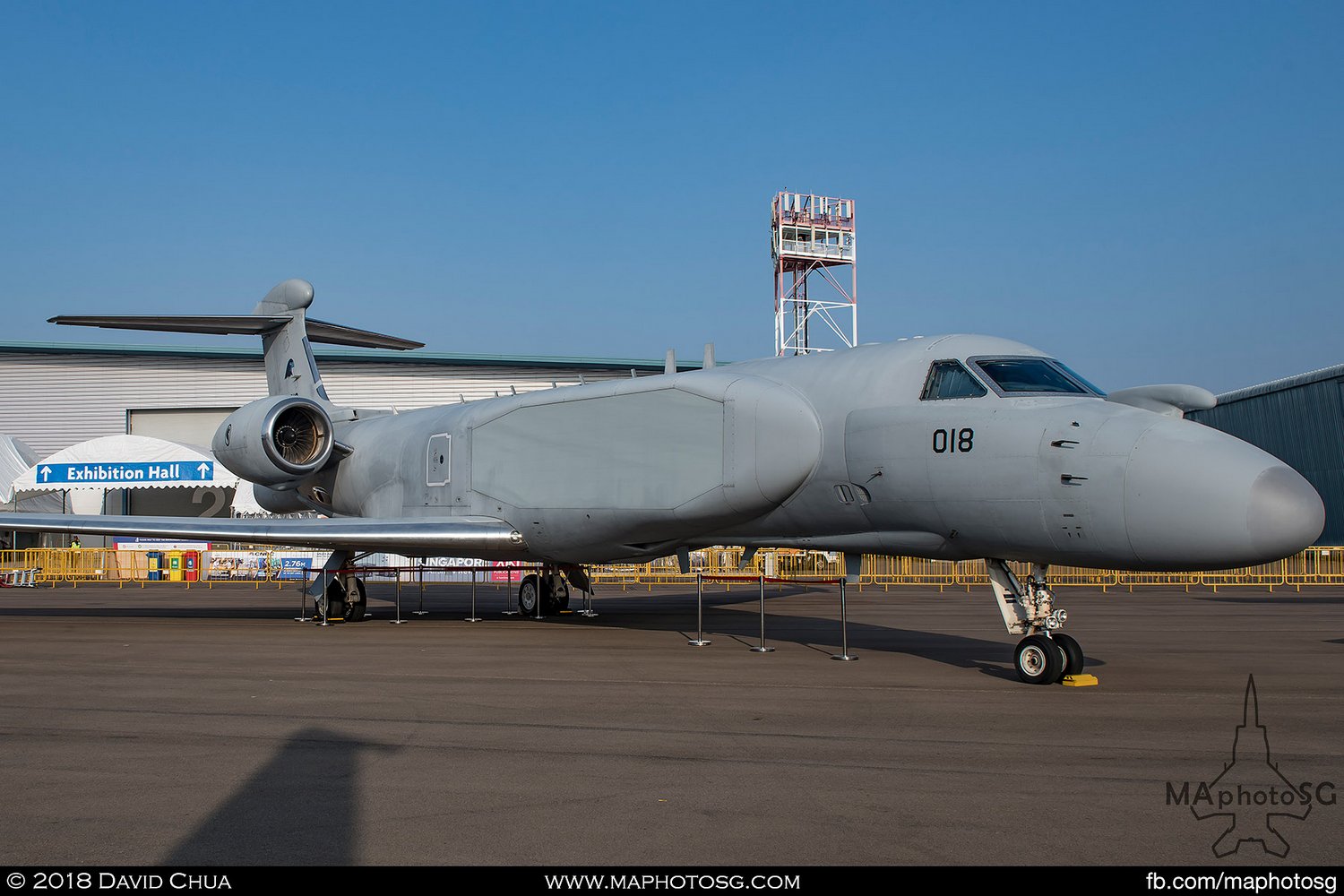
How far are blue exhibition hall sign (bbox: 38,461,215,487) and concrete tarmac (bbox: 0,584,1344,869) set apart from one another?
24933 mm

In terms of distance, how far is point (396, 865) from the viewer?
4.44 metres

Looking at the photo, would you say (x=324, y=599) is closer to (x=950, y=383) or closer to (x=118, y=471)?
(x=950, y=383)

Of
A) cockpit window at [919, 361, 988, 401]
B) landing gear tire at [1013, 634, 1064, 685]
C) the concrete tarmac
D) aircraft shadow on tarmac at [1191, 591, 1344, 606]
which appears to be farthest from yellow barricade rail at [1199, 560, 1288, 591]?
cockpit window at [919, 361, 988, 401]

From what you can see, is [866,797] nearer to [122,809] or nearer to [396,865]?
[396,865]

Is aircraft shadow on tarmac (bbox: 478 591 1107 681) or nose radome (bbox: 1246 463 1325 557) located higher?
nose radome (bbox: 1246 463 1325 557)

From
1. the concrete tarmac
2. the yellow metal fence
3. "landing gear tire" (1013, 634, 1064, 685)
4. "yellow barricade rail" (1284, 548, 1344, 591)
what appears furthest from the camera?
"yellow barricade rail" (1284, 548, 1344, 591)

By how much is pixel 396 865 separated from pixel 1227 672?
370 inches

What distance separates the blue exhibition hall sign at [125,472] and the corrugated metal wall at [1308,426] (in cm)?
3772

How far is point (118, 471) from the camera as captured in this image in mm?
38062

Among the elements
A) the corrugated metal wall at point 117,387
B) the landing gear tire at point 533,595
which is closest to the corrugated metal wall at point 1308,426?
the corrugated metal wall at point 117,387

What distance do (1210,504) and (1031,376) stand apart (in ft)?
7.90

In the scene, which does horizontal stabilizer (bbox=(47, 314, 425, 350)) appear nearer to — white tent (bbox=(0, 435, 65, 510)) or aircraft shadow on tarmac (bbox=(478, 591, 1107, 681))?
aircraft shadow on tarmac (bbox=(478, 591, 1107, 681))

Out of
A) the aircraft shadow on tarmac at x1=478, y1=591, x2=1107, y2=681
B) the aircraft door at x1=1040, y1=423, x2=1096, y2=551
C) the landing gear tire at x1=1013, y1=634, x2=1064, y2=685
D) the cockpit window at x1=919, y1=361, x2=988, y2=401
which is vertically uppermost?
the cockpit window at x1=919, y1=361, x2=988, y2=401

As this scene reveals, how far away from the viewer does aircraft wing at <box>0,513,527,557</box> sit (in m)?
15.3
